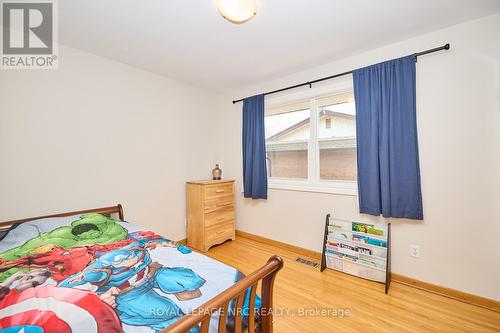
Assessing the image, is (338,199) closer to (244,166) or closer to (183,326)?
(244,166)

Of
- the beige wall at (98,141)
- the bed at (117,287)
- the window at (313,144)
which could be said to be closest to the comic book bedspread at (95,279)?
the bed at (117,287)

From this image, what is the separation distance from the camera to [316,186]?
8.89 feet

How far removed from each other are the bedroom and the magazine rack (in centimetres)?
6

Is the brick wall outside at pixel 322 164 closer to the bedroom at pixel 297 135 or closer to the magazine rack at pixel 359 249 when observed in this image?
the bedroom at pixel 297 135

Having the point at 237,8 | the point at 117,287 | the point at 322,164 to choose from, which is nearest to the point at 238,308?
the point at 117,287

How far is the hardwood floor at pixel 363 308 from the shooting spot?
1.57m

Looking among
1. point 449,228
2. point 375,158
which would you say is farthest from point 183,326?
point 449,228

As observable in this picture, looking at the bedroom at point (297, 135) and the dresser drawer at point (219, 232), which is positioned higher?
the bedroom at point (297, 135)

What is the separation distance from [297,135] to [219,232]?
71.7 inches

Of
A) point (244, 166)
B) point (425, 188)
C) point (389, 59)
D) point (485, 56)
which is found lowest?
point (425, 188)

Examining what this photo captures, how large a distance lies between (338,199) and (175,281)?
2037mm

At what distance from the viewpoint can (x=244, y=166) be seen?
11.1 feet

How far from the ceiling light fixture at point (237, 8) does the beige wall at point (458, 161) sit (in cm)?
169

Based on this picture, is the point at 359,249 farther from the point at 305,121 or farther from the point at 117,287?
the point at 117,287
